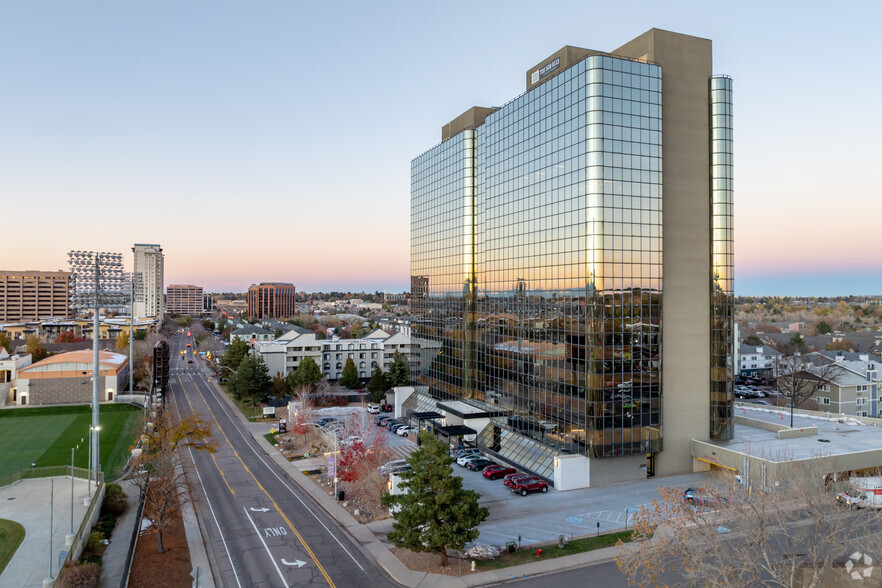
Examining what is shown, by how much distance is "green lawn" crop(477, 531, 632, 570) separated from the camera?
2927 cm

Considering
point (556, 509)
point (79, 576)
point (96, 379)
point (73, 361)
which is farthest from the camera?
point (73, 361)

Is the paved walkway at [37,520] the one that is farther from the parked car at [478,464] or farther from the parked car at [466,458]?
the parked car at [478,464]

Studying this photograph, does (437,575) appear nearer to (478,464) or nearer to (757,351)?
(478,464)

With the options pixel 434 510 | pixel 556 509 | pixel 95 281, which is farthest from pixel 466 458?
pixel 95 281

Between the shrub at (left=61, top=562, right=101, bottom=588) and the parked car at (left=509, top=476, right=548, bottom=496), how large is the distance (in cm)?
2720

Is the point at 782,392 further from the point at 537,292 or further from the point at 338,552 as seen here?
the point at 338,552

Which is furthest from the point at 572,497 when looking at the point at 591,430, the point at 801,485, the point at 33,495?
the point at 33,495

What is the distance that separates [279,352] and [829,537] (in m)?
93.0

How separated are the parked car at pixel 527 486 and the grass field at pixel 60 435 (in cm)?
3473

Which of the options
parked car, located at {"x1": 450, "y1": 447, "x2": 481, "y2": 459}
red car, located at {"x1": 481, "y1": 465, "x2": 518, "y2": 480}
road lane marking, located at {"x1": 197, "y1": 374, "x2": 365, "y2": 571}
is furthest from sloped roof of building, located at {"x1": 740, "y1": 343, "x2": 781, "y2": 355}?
road lane marking, located at {"x1": 197, "y1": 374, "x2": 365, "y2": 571}

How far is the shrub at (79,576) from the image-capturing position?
24219mm

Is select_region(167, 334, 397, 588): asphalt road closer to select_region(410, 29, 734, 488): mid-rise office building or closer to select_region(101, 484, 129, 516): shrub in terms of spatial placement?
select_region(101, 484, 129, 516): shrub

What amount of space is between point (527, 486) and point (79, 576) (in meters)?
28.4

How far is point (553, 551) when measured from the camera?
30.6m
